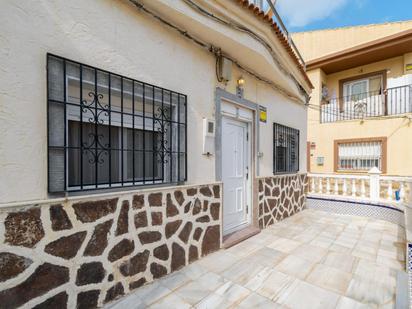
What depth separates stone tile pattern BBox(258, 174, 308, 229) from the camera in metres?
4.91

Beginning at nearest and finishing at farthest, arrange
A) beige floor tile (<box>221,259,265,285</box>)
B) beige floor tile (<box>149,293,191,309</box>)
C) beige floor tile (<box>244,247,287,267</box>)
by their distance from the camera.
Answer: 1. beige floor tile (<box>149,293,191,309</box>)
2. beige floor tile (<box>221,259,265,285</box>)
3. beige floor tile (<box>244,247,287,267</box>)

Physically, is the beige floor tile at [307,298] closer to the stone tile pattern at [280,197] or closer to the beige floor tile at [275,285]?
the beige floor tile at [275,285]

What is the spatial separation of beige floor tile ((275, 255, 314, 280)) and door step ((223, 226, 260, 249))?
2.96 feet

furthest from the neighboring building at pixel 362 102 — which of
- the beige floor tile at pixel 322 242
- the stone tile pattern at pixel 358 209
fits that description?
the beige floor tile at pixel 322 242

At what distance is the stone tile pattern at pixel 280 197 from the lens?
4.91 meters

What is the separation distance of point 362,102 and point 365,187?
15.4 ft

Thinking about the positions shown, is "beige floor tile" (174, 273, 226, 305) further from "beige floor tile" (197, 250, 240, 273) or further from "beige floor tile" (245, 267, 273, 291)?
"beige floor tile" (245, 267, 273, 291)

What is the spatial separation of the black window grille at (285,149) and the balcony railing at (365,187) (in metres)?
1.31

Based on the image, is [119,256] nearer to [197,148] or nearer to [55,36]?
[197,148]

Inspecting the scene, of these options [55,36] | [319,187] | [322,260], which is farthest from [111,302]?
[319,187]

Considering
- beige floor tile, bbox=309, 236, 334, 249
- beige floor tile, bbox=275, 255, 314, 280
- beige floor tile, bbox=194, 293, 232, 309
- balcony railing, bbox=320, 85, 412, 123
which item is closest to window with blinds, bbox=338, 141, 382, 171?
balcony railing, bbox=320, 85, 412, 123

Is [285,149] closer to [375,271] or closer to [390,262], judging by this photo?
[390,262]

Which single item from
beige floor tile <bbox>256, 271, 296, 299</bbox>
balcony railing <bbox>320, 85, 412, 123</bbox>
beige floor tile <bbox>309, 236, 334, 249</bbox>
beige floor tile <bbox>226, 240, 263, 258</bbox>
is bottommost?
beige floor tile <bbox>309, 236, 334, 249</bbox>

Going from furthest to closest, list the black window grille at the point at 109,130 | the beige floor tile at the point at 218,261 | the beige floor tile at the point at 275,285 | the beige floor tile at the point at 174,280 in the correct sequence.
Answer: the beige floor tile at the point at 218,261 → the beige floor tile at the point at 174,280 → the beige floor tile at the point at 275,285 → the black window grille at the point at 109,130
